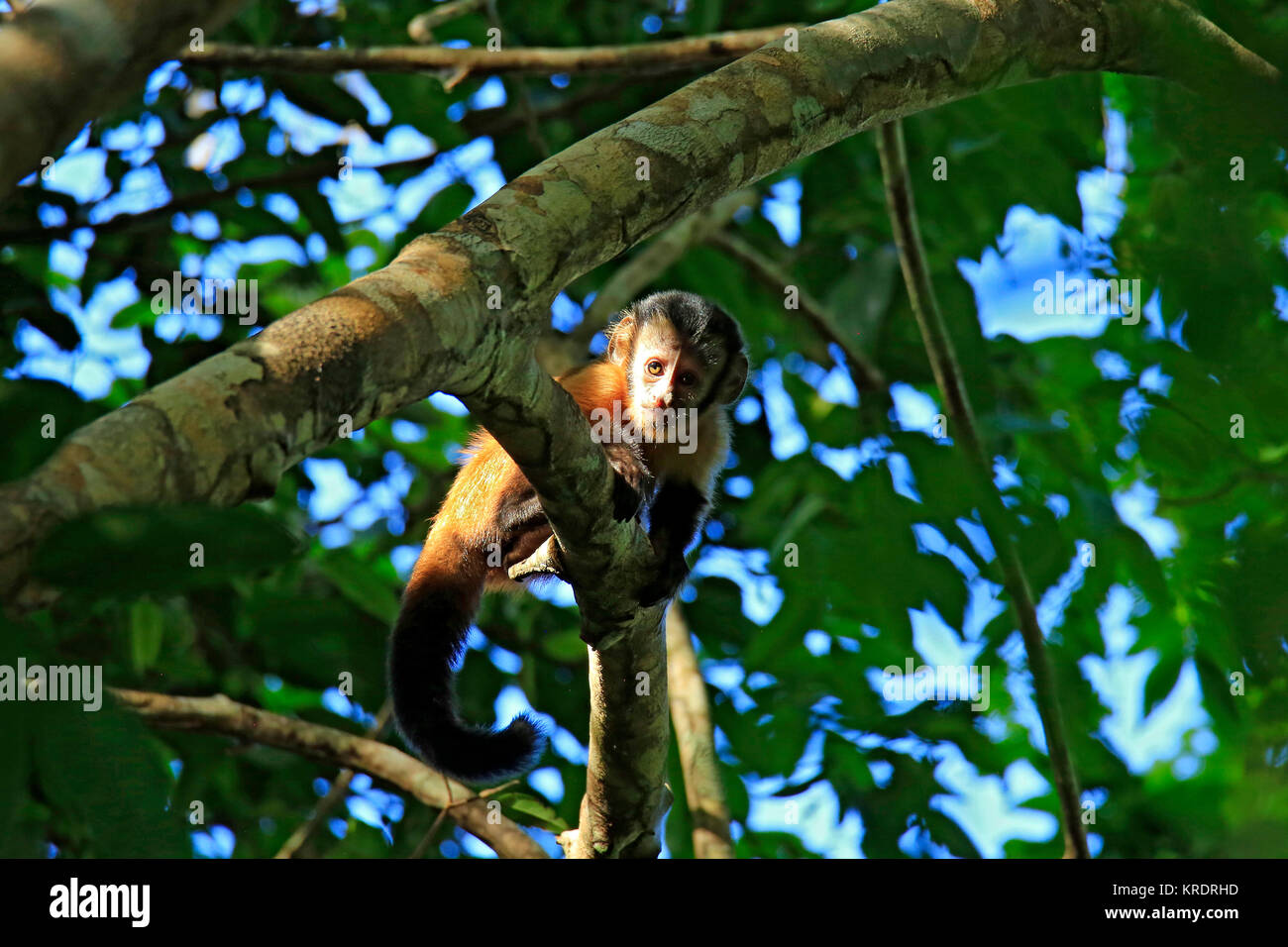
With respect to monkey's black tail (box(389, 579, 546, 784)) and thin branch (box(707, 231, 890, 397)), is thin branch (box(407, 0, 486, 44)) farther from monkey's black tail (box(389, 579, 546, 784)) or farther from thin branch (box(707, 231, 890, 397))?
monkey's black tail (box(389, 579, 546, 784))

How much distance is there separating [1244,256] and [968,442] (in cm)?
304

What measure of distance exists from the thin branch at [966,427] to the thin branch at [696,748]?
126cm

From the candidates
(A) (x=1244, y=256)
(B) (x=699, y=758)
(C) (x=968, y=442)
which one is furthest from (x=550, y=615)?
(A) (x=1244, y=256)

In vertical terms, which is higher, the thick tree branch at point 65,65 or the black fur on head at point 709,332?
the black fur on head at point 709,332

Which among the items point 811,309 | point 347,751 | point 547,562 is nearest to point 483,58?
point 811,309

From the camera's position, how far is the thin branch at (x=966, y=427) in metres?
3.85

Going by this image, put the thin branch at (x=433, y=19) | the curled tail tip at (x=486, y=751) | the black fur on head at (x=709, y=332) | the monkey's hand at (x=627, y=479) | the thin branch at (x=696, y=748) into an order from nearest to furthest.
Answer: the monkey's hand at (x=627, y=479), the curled tail tip at (x=486, y=751), the thin branch at (x=696, y=748), the black fur on head at (x=709, y=332), the thin branch at (x=433, y=19)

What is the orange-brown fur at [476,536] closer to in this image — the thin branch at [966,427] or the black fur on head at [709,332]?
the black fur on head at [709,332]

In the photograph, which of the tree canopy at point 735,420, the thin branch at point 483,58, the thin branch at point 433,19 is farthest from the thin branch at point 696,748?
the thin branch at point 433,19

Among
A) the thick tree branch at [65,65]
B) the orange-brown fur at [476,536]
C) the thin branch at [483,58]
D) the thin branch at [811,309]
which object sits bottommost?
the thick tree branch at [65,65]

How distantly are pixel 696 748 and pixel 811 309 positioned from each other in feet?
→ 7.68

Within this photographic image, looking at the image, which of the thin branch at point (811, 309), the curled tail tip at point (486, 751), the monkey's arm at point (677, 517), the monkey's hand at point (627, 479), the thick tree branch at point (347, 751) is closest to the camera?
the monkey's hand at point (627, 479)

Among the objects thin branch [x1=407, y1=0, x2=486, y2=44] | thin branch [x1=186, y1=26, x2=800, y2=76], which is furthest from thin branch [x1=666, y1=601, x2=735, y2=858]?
thin branch [x1=407, y1=0, x2=486, y2=44]
